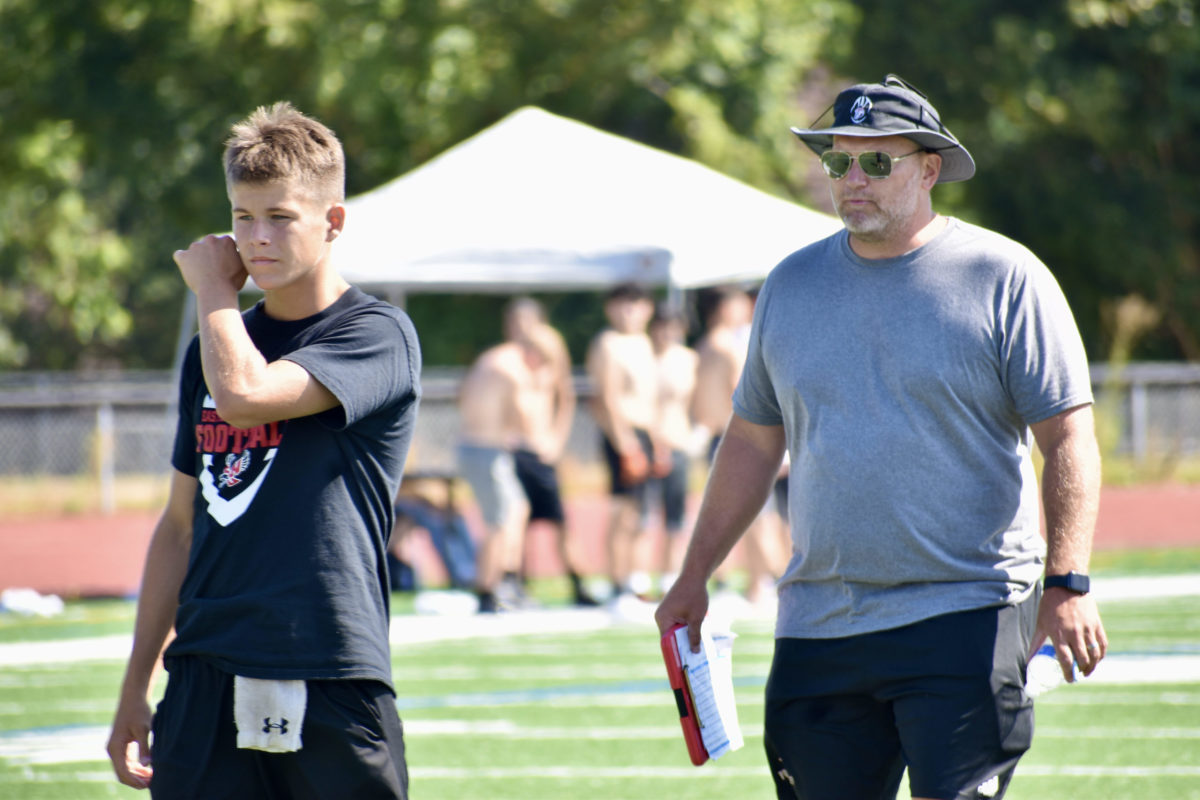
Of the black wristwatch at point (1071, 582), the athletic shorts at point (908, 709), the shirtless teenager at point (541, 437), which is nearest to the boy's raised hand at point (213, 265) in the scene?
the athletic shorts at point (908, 709)

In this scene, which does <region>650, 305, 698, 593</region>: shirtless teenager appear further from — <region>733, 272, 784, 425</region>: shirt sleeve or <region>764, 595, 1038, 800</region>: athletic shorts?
<region>764, 595, 1038, 800</region>: athletic shorts

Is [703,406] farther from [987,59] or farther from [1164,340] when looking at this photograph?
[1164,340]

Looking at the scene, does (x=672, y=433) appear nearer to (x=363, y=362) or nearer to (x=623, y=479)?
(x=623, y=479)

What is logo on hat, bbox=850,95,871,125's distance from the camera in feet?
12.1

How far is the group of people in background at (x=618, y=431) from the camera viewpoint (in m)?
12.0

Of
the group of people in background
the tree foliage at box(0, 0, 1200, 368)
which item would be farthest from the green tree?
the group of people in background

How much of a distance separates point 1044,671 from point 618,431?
8868mm

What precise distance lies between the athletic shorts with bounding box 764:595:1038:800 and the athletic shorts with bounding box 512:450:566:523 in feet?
28.7

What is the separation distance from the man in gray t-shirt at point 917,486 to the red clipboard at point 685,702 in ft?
0.51

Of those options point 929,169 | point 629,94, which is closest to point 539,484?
point 929,169

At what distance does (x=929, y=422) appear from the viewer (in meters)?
3.53

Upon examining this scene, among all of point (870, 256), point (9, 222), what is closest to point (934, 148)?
point (870, 256)

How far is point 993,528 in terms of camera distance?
3.53 metres

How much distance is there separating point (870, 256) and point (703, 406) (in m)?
8.47
